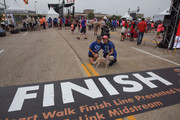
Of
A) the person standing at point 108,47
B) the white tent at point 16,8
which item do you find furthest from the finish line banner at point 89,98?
the white tent at point 16,8

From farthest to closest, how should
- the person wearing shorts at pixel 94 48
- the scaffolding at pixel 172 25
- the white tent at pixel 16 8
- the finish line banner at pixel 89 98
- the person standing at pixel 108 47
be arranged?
the white tent at pixel 16 8
the scaffolding at pixel 172 25
the person wearing shorts at pixel 94 48
the person standing at pixel 108 47
the finish line banner at pixel 89 98

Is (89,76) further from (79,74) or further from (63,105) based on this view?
(63,105)

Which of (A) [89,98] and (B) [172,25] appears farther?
(B) [172,25]

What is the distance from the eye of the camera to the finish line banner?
7.84 ft

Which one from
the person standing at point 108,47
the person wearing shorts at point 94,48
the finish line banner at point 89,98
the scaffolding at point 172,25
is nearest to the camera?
the finish line banner at point 89,98

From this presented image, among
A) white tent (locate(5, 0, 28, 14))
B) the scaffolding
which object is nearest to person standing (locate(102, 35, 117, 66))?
the scaffolding

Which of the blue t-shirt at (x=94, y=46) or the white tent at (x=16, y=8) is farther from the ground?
the white tent at (x=16, y=8)

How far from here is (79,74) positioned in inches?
162

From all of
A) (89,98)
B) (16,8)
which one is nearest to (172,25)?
(89,98)

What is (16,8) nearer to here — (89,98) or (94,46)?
(94,46)

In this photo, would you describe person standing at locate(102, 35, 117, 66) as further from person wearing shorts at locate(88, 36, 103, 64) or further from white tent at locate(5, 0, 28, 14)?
white tent at locate(5, 0, 28, 14)

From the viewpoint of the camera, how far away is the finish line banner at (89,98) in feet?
7.84

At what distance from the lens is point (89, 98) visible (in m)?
2.87

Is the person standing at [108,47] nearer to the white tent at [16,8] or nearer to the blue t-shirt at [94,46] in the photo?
the blue t-shirt at [94,46]
